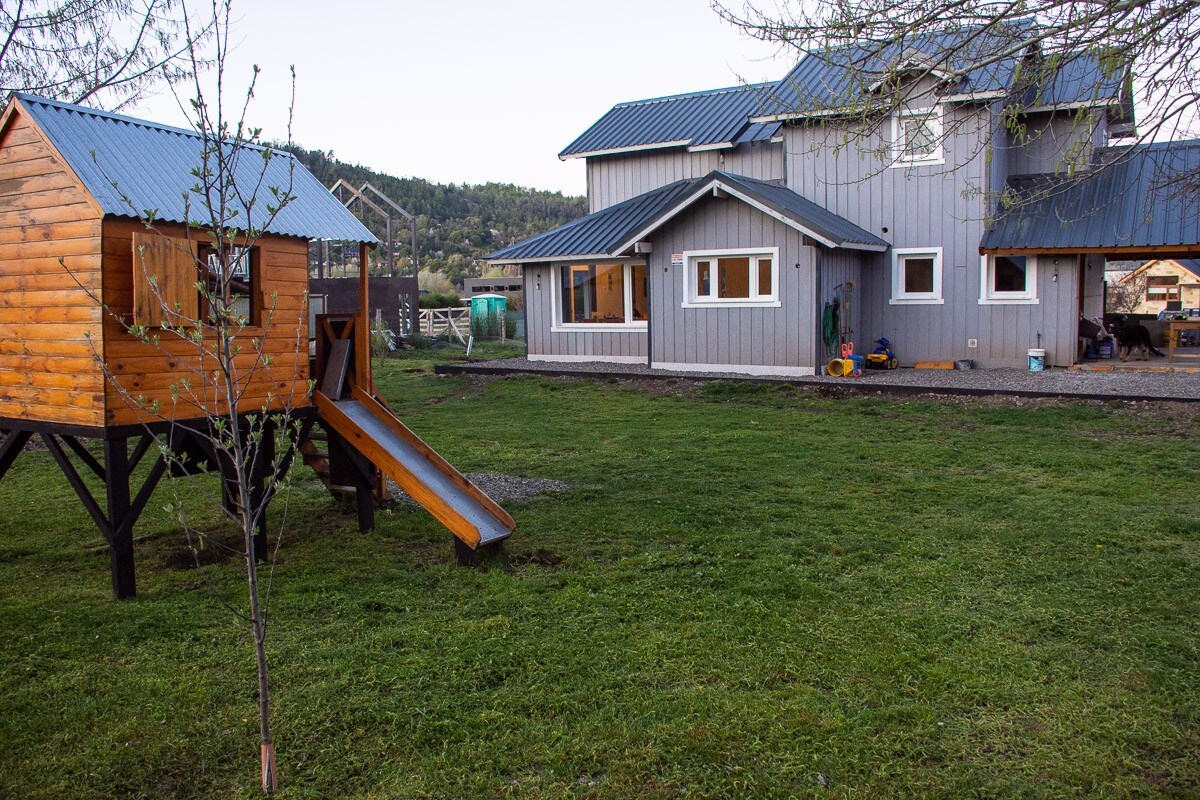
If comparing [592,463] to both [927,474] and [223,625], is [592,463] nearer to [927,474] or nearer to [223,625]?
[927,474]

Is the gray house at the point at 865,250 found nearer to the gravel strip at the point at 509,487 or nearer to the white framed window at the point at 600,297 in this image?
the white framed window at the point at 600,297

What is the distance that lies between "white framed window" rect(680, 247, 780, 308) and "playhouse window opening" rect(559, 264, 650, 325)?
6.24ft

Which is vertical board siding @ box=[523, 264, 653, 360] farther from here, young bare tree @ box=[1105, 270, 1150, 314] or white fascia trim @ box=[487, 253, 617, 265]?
young bare tree @ box=[1105, 270, 1150, 314]

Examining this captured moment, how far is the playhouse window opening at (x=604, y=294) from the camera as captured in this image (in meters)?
20.0

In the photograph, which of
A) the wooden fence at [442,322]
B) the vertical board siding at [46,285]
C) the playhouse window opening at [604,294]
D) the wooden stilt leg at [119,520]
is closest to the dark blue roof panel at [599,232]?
the playhouse window opening at [604,294]

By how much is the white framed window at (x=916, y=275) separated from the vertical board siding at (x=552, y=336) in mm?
5073

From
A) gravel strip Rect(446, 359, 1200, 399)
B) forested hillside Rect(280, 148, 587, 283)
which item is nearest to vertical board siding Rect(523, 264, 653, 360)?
gravel strip Rect(446, 359, 1200, 399)

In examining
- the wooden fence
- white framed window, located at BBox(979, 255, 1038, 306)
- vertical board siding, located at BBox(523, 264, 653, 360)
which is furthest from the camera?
the wooden fence

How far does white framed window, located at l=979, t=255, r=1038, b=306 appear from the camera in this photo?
17.3m

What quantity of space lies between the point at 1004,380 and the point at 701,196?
5.96 meters

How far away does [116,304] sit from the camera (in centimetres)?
602

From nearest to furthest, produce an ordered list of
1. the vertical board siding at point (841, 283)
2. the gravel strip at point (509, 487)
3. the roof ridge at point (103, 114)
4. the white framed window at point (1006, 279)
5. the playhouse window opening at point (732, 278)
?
1. the roof ridge at point (103, 114)
2. the gravel strip at point (509, 487)
3. the vertical board siding at point (841, 283)
4. the playhouse window opening at point (732, 278)
5. the white framed window at point (1006, 279)

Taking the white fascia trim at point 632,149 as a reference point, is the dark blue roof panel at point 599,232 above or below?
below

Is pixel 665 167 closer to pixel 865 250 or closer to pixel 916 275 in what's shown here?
pixel 865 250
